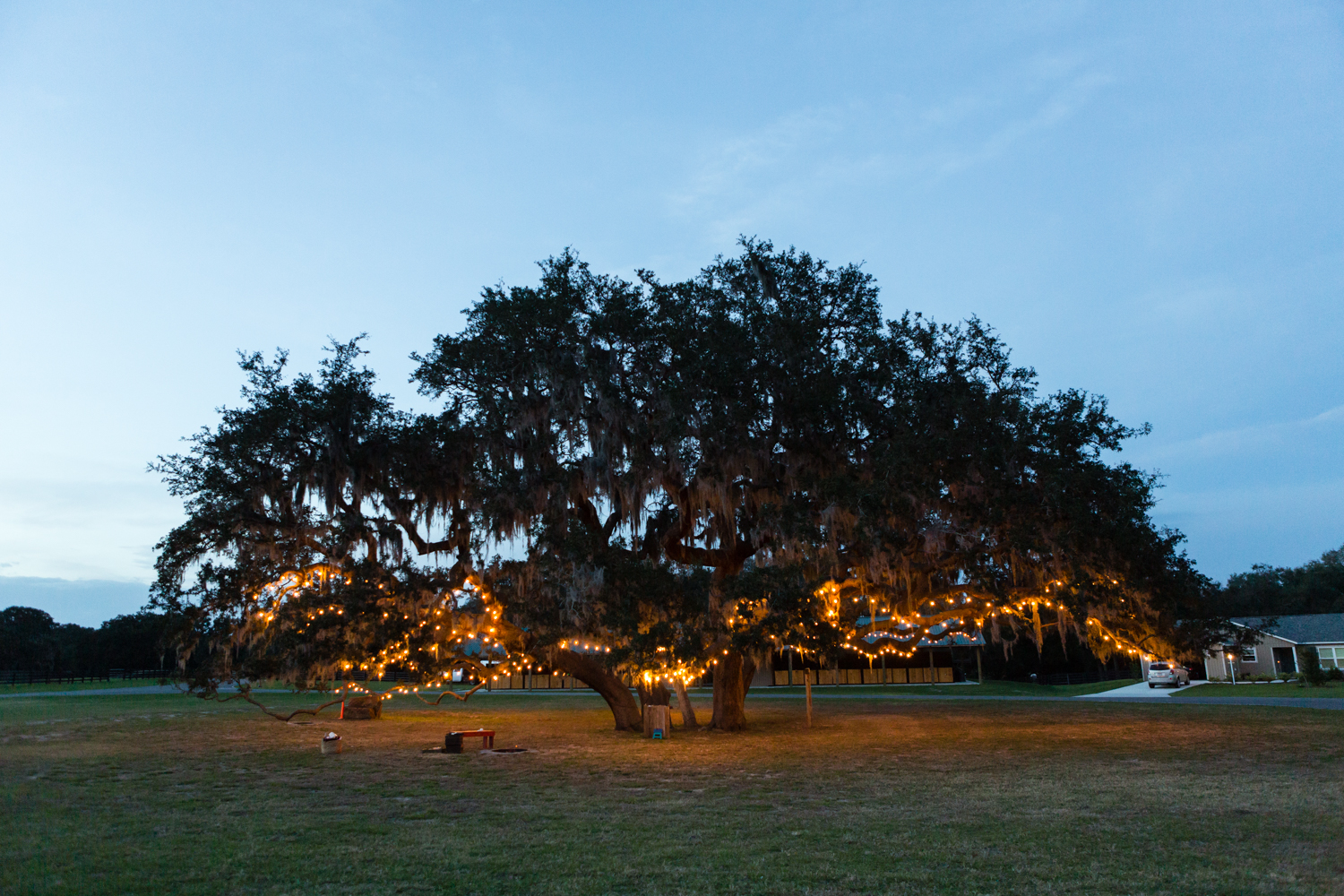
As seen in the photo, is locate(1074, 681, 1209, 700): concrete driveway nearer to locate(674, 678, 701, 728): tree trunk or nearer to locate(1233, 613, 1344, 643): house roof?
locate(1233, 613, 1344, 643): house roof

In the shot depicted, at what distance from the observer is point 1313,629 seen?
41625 mm

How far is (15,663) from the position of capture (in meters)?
67.2

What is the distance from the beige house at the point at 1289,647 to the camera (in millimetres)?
40188

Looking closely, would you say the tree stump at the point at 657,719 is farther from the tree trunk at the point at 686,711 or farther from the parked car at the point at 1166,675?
the parked car at the point at 1166,675

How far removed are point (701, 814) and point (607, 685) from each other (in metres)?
12.7

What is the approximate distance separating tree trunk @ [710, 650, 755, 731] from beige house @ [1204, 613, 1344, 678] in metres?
29.7

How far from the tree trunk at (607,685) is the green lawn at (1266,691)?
70.9ft

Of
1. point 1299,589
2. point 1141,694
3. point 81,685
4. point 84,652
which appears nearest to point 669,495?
point 1141,694

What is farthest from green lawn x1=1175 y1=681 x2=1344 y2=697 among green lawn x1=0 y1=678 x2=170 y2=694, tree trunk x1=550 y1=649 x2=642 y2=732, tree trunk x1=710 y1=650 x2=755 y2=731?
green lawn x1=0 y1=678 x2=170 y2=694

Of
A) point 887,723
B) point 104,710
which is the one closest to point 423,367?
point 887,723

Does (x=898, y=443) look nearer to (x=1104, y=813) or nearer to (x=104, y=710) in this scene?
(x=1104, y=813)

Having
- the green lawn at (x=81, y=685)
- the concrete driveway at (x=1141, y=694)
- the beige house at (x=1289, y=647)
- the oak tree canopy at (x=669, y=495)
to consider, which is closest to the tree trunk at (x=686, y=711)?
the oak tree canopy at (x=669, y=495)

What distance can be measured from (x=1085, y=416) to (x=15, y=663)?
80143 millimetres

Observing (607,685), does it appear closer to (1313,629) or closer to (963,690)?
(963,690)
